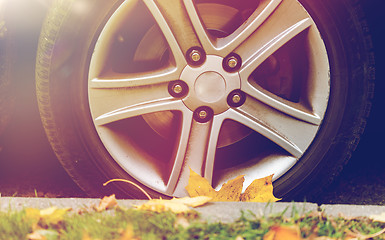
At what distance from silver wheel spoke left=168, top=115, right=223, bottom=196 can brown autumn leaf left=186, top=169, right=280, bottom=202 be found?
0.04 metres

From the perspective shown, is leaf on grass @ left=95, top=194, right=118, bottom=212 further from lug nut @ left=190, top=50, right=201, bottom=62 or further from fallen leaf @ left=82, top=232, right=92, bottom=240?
lug nut @ left=190, top=50, right=201, bottom=62

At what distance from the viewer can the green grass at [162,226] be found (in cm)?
115

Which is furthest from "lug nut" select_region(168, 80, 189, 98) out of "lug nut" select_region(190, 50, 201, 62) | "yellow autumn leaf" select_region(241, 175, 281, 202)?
"yellow autumn leaf" select_region(241, 175, 281, 202)

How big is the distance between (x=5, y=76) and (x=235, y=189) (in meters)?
1.05

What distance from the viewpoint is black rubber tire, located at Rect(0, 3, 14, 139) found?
1666 mm

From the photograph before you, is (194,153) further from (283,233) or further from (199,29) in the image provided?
(283,233)

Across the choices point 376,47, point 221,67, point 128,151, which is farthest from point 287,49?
point 128,151

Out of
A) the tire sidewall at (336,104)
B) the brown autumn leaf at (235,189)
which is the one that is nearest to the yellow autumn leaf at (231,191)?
the brown autumn leaf at (235,189)

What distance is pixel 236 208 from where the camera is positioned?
133 centimetres

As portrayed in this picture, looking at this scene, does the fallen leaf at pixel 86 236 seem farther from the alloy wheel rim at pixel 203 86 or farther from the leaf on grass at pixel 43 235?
the alloy wheel rim at pixel 203 86

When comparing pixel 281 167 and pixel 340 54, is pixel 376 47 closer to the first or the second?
pixel 340 54

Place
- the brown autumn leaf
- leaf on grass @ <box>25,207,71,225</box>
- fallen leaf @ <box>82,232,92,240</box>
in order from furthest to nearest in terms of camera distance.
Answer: the brown autumn leaf
leaf on grass @ <box>25,207,71,225</box>
fallen leaf @ <box>82,232,92,240</box>

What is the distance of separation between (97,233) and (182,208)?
10.7 inches

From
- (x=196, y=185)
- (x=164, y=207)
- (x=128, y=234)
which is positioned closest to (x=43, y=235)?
(x=128, y=234)
